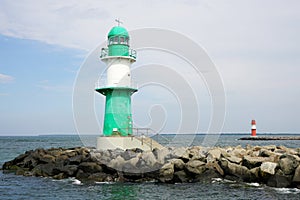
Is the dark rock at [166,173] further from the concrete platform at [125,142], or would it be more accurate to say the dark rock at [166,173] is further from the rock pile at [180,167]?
the concrete platform at [125,142]

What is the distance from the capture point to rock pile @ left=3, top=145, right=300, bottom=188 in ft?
40.3

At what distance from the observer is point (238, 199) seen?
10.9m

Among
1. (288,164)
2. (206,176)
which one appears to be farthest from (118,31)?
(288,164)

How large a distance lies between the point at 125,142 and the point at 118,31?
5.09m

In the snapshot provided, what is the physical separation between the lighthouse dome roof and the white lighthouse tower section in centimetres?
115

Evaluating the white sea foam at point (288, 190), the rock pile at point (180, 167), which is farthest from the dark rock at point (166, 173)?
the white sea foam at point (288, 190)

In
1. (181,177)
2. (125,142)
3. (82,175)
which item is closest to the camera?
(181,177)

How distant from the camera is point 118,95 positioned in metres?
16.9

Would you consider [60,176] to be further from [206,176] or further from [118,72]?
[206,176]

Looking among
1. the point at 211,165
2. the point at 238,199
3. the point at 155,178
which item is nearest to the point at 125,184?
the point at 155,178

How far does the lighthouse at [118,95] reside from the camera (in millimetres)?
16719

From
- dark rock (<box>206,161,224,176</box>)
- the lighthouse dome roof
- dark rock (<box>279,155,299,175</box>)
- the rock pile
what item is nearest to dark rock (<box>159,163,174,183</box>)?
the rock pile

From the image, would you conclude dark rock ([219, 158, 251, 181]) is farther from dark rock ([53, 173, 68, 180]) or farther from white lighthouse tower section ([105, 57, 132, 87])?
dark rock ([53, 173, 68, 180])

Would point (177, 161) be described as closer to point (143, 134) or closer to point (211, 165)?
point (211, 165)
